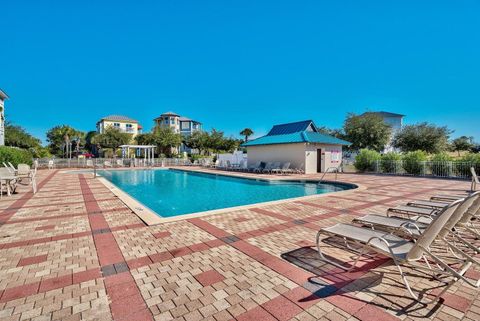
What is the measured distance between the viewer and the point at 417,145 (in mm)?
34500

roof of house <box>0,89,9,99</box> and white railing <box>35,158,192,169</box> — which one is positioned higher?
roof of house <box>0,89,9,99</box>

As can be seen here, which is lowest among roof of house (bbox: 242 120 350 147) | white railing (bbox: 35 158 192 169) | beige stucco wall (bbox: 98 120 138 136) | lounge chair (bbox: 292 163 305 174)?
lounge chair (bbox: 292 163 305 174)

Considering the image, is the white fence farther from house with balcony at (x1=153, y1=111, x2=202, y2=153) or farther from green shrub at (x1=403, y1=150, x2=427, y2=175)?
house with balcony at (x1=153, y1=111, x2=202, y2=153)

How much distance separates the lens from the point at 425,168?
17.5 meters

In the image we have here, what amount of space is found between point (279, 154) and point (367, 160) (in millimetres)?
7587

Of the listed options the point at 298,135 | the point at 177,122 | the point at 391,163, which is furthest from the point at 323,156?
the point at 177,122

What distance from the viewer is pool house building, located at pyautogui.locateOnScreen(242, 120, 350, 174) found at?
66.2 feet

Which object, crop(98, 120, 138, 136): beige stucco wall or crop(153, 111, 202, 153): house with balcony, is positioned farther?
crop(153, 111, 202, 153): house with balcony

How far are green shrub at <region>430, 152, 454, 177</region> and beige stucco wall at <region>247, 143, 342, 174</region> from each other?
23.7 ft

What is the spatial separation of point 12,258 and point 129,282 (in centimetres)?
215

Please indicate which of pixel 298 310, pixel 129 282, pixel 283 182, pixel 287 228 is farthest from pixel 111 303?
pixel 283 182

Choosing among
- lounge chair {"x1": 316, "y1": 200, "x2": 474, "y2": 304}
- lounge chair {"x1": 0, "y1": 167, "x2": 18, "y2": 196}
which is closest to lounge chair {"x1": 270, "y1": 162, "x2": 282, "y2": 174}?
lounge chair {"x1": 0, "y1": 167, "x2": 18, "y2": 196}

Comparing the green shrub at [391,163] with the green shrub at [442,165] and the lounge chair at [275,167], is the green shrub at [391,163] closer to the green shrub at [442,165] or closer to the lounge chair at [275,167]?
the green shrub at [442,165]

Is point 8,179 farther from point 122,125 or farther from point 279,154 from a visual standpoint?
point 122,125
